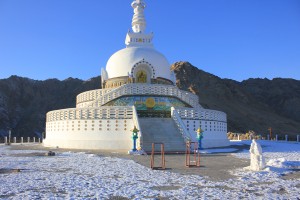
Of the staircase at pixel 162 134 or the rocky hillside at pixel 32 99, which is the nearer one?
the staircase at pixel 162 134

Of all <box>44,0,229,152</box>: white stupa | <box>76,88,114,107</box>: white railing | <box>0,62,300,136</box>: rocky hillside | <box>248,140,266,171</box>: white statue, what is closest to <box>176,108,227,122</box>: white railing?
<box>44,0,229,152</box>: white stupa

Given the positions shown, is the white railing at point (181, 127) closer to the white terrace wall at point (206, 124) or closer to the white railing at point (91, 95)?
the white terrace wall at point (206, 124)

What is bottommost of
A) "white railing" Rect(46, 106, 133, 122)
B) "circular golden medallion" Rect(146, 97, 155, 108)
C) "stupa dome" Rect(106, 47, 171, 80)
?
"white railing" Rect(46, 106, 133, 122)

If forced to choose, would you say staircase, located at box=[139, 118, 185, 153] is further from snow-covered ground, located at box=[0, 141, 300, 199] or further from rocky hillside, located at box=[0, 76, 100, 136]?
rocky hillside, located at box=[0, 76, 100, 136]

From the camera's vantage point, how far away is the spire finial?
39812 mm

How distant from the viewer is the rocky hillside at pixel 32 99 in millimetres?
82188

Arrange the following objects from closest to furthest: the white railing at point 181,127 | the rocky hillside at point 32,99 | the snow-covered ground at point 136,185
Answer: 1. the snow-covered ground at point 136,185
2. the white railing at point 181,127
3. the rocky hillside at point 32,99

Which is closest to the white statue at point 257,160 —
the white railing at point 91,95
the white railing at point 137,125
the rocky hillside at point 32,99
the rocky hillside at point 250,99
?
the white railing at point 137,125

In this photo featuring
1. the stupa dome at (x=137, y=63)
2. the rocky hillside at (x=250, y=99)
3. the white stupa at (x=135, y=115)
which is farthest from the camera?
the rocky hillside at (x=250, y=99)

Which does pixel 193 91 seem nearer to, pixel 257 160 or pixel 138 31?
pixel 138 31

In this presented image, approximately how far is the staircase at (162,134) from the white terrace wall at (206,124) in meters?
1.41

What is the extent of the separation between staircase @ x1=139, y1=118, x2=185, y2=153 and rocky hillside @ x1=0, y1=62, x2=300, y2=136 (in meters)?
52.3

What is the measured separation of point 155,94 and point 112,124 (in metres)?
6.32

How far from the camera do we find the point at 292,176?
11.0 m
